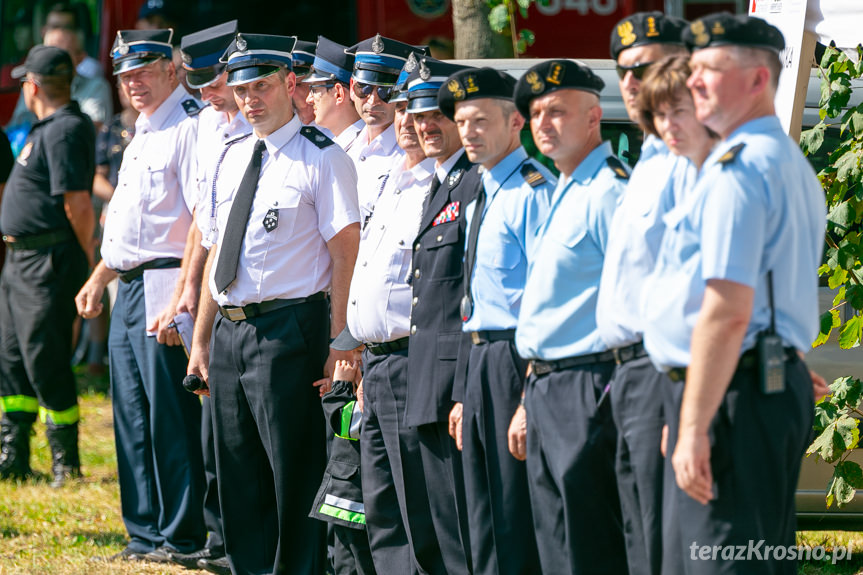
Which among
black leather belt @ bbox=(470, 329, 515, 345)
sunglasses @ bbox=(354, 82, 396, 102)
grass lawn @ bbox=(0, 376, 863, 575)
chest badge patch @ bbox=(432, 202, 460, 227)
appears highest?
sunglasses @ bbox=(354, 82, 396, 102)

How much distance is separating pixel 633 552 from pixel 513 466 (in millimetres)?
647

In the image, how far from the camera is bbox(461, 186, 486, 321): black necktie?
4156mm

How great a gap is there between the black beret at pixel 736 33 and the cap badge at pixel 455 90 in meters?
1.18

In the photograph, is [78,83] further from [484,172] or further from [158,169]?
[484,172]

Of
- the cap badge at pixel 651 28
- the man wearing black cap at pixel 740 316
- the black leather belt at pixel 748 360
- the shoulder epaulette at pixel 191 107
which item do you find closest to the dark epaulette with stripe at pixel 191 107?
the shoulder epaulette at pixel 191 107

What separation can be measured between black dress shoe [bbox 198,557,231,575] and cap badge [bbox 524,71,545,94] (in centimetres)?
289

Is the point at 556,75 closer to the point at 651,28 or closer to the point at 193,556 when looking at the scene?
the point at 651,28

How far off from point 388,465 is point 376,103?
1449 millimetres

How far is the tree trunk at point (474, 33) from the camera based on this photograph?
24.6ft

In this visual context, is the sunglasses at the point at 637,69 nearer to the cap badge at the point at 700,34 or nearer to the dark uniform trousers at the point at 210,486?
the cap badge at the point at 700,34

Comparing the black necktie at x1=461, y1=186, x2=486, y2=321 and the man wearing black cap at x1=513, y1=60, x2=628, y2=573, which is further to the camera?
the black necktie at x1=461, y1=186, x2=486, y2=321

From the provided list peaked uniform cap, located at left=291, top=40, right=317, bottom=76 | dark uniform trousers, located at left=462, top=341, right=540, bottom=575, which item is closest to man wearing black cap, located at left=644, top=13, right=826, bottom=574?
dark uniform trousers, located at left=462, top=341, right=540, bottom=575

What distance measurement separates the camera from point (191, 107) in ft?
20.2

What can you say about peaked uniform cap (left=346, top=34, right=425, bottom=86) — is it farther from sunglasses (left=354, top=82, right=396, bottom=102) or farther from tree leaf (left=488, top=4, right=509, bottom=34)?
tree leaf (left=488, top=4, right=509, bottom=34)
